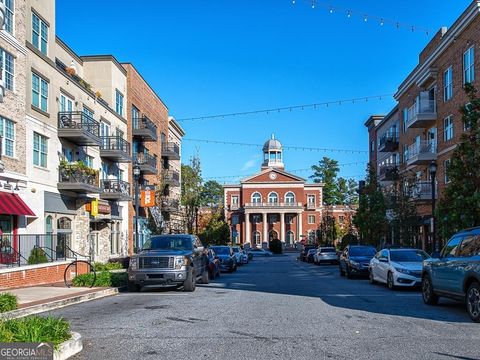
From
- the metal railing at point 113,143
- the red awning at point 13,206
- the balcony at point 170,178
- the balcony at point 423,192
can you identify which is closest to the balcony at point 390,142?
the balcony at point 423,192

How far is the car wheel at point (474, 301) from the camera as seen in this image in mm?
11039

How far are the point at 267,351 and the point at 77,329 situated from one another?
12.8ft

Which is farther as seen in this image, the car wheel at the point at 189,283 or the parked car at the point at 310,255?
the parked car at the point at 310,255

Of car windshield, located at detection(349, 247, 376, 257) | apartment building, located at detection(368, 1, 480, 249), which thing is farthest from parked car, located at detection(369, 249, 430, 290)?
apartment building, located at detection(368, 1, 480, 249)

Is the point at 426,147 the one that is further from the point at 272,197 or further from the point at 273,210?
the point at 272,197

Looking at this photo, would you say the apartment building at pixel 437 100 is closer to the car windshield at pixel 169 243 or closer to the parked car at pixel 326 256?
the parked car at pixel 326 256

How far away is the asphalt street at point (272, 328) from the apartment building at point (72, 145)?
11978mm

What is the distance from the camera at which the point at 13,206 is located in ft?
75.0

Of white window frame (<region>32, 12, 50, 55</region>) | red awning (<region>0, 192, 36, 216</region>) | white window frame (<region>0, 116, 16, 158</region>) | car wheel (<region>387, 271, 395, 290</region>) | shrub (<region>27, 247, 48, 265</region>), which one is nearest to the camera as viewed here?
car wheel (<region>387, 271, 395, 290</region>)

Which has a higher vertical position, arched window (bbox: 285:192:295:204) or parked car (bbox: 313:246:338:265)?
arched window (bbox: 285:192:295:204)

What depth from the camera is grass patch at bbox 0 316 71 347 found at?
7387 millimetres

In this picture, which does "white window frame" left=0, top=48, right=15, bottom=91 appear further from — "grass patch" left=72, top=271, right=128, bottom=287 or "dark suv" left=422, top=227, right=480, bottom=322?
"dark suv" left=422, top=227, right=480, bottom=322

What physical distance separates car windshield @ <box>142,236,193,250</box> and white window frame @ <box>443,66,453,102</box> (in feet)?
79.5

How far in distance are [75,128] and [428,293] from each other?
2072 cm
